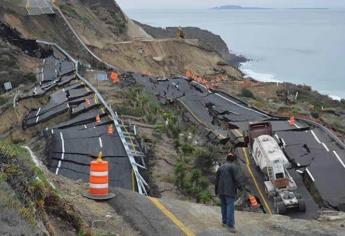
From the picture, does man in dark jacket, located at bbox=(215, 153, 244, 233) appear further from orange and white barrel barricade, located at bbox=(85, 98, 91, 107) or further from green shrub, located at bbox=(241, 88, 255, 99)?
green shrub, located at bbox=(241, 88, 255, 99)

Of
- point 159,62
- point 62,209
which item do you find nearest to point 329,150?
point 62,209

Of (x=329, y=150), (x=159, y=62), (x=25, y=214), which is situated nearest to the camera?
(x=25, y=214)

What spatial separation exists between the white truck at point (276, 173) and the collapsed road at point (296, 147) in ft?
1.10

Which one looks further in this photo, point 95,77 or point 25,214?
point 95,77

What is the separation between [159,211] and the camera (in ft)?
38.2

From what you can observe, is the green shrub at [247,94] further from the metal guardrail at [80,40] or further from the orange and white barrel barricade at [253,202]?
the orange and white barrel barricade at [253,202]

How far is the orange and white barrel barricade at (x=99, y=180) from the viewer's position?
37.9 feet

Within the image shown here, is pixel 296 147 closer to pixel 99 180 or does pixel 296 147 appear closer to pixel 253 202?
pixel 253 202

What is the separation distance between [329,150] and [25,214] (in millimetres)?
18102

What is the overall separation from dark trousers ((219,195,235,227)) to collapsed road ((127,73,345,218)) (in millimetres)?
7943

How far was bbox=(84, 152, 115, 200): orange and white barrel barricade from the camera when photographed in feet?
37.9

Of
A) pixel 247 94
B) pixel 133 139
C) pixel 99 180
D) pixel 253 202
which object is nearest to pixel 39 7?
pixel 247 94

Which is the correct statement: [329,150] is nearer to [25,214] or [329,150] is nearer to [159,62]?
[25,214]

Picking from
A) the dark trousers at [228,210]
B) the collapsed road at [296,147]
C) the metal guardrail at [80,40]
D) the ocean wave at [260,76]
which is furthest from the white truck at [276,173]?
the ocean wave at [260,76]
